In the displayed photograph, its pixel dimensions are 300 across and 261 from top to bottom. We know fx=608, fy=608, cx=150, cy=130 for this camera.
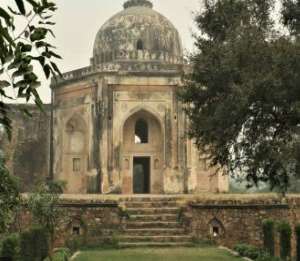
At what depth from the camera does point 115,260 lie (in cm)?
1342

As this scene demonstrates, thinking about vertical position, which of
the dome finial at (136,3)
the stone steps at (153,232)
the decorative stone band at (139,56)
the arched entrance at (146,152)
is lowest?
the stone steps at (153,232)

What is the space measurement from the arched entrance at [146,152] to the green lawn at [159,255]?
25.2 ft

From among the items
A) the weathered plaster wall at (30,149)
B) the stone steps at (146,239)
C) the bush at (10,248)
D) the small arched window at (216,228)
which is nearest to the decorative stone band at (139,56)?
the weathered plaster wall at (30,149)

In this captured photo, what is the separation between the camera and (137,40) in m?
24.6

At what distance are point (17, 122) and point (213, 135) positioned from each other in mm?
15949

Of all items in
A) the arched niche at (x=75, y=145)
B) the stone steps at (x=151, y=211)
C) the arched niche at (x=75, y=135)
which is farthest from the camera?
the arched niche at (x=75, y=135)

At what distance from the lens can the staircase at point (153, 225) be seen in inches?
648

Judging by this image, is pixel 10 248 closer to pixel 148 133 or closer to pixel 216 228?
pixel 216 228

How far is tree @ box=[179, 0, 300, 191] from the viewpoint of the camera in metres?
10.5

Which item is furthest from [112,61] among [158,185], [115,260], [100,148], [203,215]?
[115,260]

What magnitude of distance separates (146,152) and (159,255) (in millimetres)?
9729

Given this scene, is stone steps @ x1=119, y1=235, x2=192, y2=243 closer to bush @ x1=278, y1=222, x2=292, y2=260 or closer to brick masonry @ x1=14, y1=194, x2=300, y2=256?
brick masonry @ x1=14, y1=194, x2=300, y2=256

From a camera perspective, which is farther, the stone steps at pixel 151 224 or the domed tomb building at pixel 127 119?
the domed tomb building at pixel 127 119

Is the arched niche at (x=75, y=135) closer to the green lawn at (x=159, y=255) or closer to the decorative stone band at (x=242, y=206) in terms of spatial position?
the decorative stone band at (x=242, y=206)
